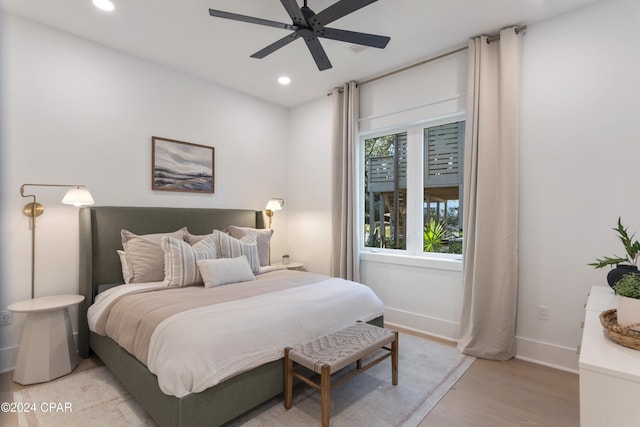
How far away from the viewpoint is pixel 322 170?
14.6 feet

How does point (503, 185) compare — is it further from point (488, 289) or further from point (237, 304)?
point (237, 304)

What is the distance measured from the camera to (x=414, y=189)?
3729mm

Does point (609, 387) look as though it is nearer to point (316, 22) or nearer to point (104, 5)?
point (316, 22)

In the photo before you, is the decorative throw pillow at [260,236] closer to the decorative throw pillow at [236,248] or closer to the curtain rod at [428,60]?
the decorative throw pillow at [236,248]

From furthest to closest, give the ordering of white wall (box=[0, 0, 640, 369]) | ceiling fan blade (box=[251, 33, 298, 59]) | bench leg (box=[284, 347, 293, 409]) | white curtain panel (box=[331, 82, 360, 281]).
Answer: white curtain panel (box=[331, 82, 360, 281])
white wall (box=[0, 0, 640, 369])
ceiling fan blade (box=[251, 33, 298, 59])
bench leg (box=[284, 347, 293, 409])

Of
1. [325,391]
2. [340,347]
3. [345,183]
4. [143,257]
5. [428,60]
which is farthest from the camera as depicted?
[345,183]

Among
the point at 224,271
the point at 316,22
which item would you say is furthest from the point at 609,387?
the point at 224,271

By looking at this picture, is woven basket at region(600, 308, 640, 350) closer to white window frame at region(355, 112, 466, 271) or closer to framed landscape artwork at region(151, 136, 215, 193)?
white window frame at region(355, 112, 466, 271)

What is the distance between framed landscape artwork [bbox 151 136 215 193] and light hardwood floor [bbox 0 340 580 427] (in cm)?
182

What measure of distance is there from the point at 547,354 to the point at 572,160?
160 cm

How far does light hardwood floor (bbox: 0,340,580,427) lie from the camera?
6.89 feet

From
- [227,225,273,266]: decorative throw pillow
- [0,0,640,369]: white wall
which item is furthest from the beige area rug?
[227,225,273,266]: decorative throw pillow

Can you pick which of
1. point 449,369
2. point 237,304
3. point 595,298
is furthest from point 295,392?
point 595,298

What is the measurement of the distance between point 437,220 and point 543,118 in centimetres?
133
